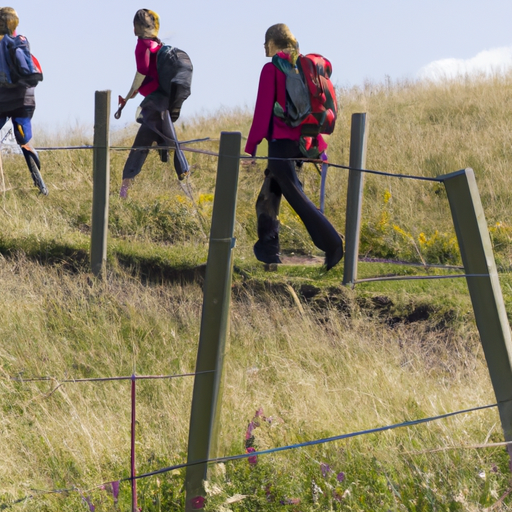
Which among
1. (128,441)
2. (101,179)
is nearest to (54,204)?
(101,179)

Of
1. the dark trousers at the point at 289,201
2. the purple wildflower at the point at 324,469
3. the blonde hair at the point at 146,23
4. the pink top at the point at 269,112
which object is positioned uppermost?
the blonde hair at the point at 146,23

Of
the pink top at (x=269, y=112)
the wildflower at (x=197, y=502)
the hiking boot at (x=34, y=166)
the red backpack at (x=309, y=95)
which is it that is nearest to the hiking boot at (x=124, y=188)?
the hiking boot at (x=34, y=166)

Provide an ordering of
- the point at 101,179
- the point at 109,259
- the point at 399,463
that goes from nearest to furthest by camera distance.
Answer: the point at 399,463 < the point at 101,179 < the point at 109,259

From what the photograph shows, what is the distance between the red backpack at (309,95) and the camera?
242 inches

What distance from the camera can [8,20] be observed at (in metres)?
8.71

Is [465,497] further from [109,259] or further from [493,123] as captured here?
[493,123]

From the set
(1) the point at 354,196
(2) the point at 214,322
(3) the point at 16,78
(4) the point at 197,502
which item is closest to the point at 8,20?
(3) the point at 16,78

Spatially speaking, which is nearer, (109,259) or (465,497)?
(465,497)

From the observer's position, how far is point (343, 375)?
449cm

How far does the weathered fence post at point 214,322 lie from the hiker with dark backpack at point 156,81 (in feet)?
18.3

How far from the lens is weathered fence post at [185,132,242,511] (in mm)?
2865

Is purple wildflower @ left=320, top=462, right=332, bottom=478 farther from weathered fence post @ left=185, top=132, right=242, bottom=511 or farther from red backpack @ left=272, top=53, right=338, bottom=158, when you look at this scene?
red backpack @ left=272, top=53, right=338, bottom=158

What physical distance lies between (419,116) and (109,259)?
7.72 m

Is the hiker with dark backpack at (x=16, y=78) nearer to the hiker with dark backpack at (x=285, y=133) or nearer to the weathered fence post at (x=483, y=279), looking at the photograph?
the hiker with dark backpack at (x=285, y=133)
